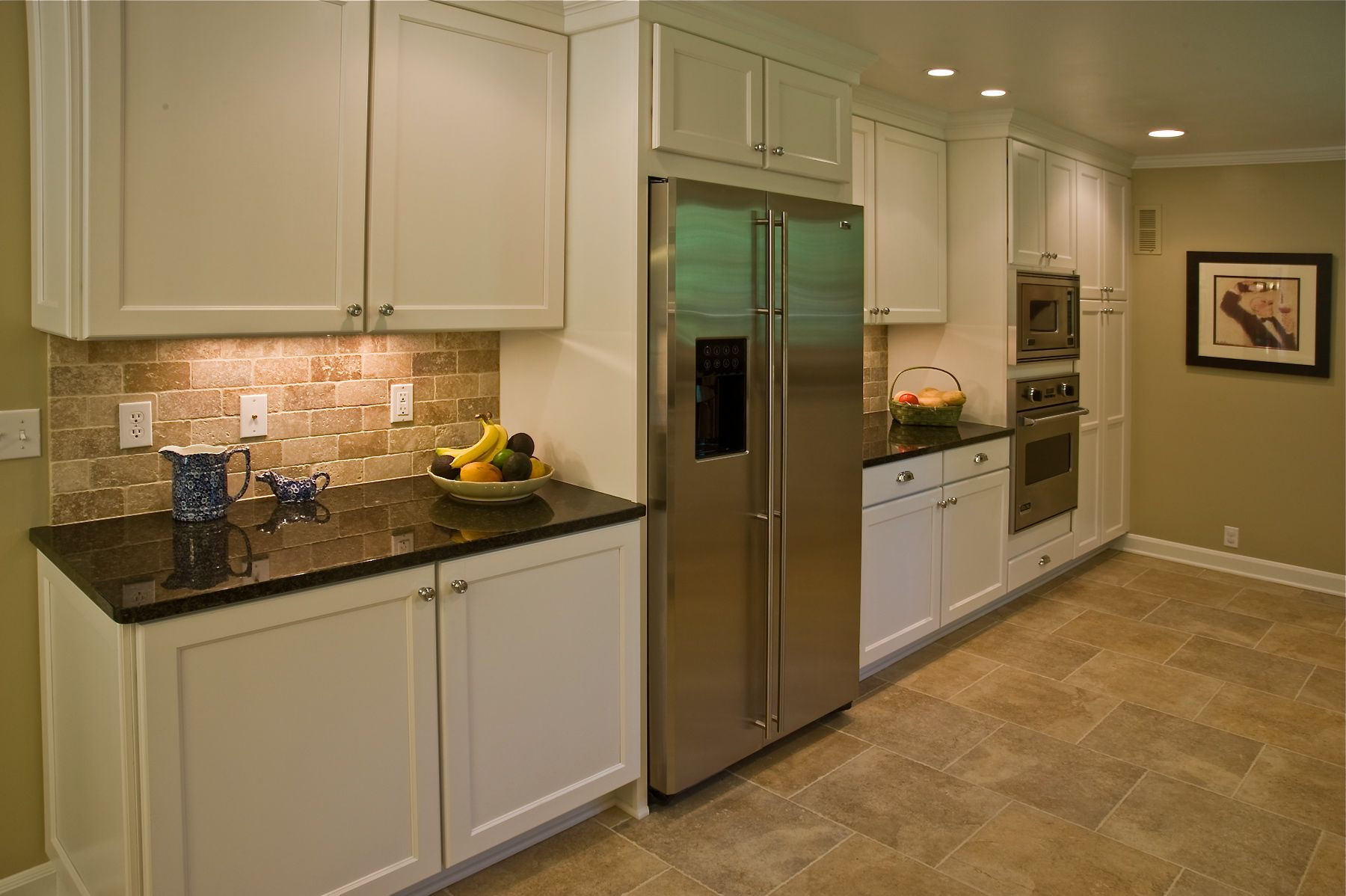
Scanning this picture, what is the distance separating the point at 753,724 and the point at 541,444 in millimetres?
1065

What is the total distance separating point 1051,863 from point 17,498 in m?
2.68

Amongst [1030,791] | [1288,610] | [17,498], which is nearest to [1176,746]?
[1030,791]

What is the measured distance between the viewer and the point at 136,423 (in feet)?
7.77

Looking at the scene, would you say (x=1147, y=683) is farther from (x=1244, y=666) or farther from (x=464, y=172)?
(x=464, y=172)

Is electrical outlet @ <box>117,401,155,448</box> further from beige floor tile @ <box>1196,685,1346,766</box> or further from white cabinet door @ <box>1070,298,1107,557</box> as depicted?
white cabinet door @ <box>1070,298,1107,557</box>

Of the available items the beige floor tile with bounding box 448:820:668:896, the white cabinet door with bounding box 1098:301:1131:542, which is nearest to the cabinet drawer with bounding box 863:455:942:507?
the beige floor tile with bounding box 448:820:668:896

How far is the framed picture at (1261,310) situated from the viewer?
16.2 ft

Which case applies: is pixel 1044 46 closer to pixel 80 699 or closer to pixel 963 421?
pixel 963 421

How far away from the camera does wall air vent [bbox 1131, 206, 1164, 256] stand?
5391 millimetres

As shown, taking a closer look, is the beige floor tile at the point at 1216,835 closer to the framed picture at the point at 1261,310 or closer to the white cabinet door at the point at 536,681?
the white cabinet door at the point at 536,681

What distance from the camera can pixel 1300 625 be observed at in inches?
177

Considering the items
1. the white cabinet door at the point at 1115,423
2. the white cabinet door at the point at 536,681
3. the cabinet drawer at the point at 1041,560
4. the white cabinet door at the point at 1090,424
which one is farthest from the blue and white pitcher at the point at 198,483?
the white cabinet door at the point at 1115,423

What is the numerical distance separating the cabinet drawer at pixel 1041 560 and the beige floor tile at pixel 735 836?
7.00 ft

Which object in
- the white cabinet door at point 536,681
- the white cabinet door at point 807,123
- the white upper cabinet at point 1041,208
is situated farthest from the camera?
the white upper cabinet at point 1041,208
